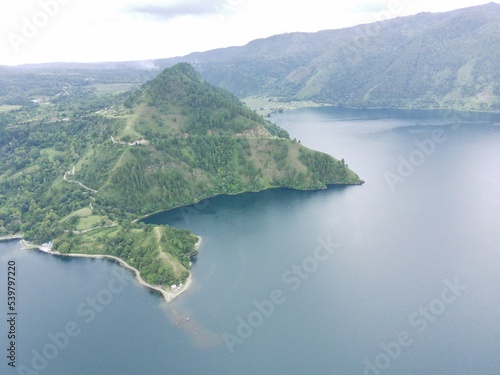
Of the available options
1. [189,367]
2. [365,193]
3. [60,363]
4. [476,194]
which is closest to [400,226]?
[365,193]

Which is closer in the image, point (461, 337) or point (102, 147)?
point (461, 337)

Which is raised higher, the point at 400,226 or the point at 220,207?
the point at 400,226

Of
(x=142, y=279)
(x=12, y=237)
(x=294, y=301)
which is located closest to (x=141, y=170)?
(x=12, y=237)

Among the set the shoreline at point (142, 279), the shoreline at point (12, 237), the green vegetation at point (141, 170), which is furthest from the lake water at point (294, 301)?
the green vegetation at point (141, 170)

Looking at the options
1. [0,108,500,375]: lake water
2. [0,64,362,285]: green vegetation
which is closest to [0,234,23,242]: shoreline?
[0,64,362,285]: green vegetation

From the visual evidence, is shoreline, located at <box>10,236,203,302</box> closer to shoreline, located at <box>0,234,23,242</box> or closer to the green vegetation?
the green vegetation

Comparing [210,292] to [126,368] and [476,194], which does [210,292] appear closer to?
[126,368]
